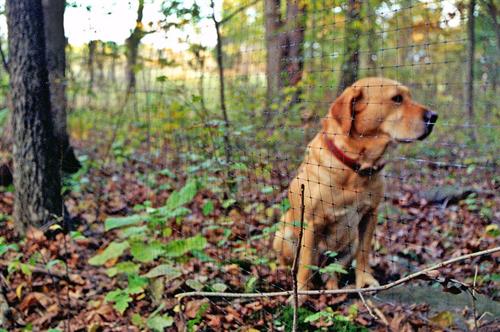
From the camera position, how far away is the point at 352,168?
287 centimetres

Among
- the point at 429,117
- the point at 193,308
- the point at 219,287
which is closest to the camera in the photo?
the point at 193,308

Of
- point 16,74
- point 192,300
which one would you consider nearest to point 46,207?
point 16,74

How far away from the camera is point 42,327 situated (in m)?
2.62

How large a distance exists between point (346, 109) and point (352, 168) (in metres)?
0.37

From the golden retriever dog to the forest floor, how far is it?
201mm

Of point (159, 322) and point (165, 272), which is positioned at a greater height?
point (165, 272)

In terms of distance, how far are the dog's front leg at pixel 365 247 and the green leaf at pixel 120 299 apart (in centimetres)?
144

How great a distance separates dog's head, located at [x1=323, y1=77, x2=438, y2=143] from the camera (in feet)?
9.50

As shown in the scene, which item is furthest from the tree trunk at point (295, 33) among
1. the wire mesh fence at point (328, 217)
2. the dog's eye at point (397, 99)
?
the dog's eye at point (397, 99)

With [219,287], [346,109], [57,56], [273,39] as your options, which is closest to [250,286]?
[219,287]

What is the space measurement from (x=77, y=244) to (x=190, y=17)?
216cm

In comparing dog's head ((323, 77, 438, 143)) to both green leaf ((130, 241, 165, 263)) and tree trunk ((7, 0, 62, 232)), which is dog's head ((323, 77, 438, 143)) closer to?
green leaf ((130, 241, 165, 263))

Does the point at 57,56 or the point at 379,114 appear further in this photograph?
the point at 57,56

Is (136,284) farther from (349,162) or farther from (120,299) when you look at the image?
(349,162)
